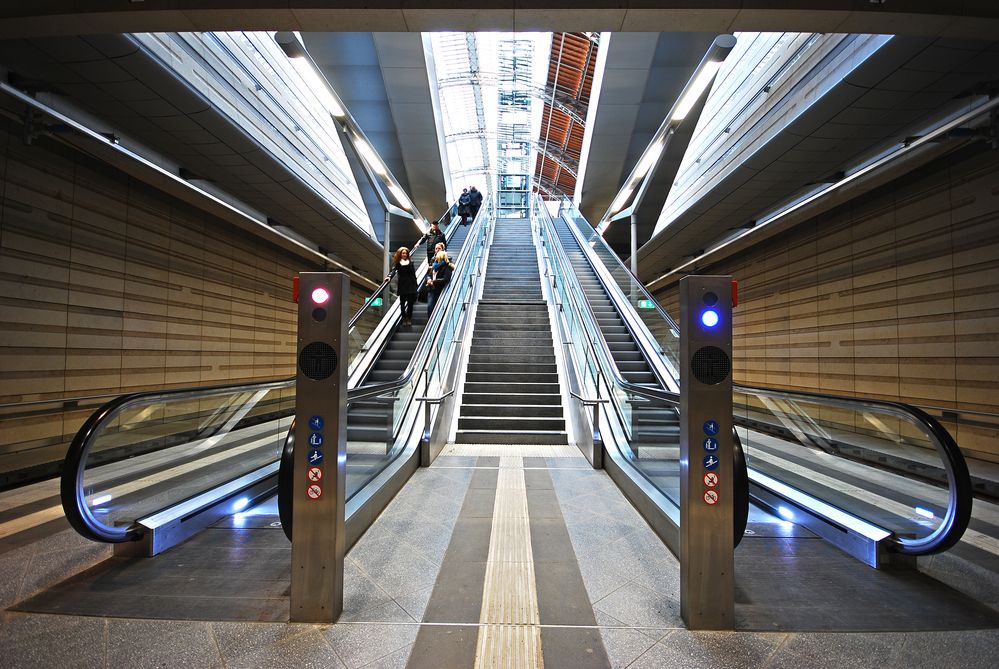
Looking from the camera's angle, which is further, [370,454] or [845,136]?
[845,136]

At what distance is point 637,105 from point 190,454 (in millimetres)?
12137

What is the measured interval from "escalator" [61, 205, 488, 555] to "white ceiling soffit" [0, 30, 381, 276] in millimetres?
3561

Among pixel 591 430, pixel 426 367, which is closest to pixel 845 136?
pixel 591 430

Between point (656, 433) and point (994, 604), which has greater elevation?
point (656, 433)

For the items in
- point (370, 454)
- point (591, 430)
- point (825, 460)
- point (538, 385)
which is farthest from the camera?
point (538, 385)

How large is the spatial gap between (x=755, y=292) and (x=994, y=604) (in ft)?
27.5

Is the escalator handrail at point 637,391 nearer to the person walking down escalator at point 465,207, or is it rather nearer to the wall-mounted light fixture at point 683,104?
the wall-mounted light fixture at point 683,104

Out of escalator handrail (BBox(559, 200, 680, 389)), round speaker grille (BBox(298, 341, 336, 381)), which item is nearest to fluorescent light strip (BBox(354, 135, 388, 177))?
escalator handrail (BBox(559, 200, 680, 389))

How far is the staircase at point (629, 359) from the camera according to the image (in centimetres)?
334

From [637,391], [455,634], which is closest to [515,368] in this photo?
[637,391]

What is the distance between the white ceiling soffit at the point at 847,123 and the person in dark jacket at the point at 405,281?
570 cm

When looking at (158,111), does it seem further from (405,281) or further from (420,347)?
(420,347)

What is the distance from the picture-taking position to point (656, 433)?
140 inches

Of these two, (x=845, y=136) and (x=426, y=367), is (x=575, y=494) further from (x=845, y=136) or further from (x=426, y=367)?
(x=845, y=136)
